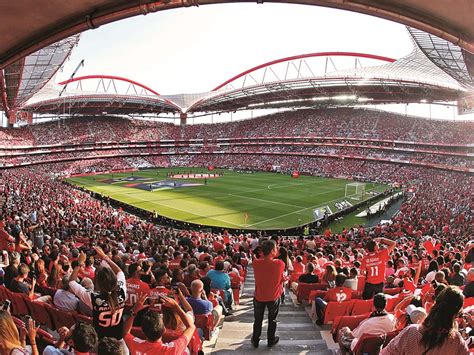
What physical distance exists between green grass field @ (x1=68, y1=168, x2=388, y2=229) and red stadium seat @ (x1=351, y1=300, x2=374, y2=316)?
19.3 m

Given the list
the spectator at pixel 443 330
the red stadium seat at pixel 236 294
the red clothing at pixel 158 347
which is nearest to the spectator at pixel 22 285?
the red clothing at pixel 158 347

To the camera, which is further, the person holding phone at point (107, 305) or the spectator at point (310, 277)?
the spectator at point (310, 277)

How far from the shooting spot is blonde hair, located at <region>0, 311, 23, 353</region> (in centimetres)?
316

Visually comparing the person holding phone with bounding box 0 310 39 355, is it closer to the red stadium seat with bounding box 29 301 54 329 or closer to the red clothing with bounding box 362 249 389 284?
the red stadium seat with bounding box 29 301 54 329

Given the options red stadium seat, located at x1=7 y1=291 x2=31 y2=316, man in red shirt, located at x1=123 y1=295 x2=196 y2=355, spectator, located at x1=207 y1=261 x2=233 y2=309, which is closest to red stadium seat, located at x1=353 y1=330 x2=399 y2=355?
man in red shirt, located at x1=123 y1=295 x2=196 y2=355

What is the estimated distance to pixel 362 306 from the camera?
6465mm

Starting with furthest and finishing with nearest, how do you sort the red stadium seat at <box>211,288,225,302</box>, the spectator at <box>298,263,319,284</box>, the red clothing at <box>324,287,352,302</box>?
the spectator at <box>298,263,319,284</box> < the red stadium seat at <box>211,288,225,302</box> < the red clothing at <box>324,287,352,302</box>

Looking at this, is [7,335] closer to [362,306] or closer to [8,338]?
[8,338]

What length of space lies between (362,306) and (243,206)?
2687cm

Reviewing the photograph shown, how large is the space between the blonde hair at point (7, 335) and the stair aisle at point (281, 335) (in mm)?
3071

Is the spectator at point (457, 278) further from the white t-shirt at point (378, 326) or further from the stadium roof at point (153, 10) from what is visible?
the stadium roof at point (153, 10)

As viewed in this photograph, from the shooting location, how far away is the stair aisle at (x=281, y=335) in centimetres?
571

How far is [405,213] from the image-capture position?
26109mm

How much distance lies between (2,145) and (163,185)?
35.6 m
